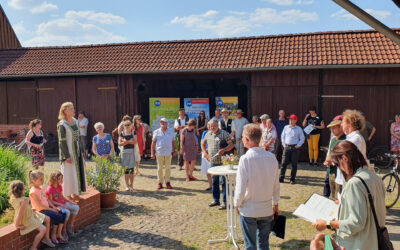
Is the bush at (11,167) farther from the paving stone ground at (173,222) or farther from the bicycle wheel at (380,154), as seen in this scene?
the bicycle wheel at (380,154)

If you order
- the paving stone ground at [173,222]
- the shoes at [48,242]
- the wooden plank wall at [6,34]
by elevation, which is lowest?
the paving stone ground at [173,222]

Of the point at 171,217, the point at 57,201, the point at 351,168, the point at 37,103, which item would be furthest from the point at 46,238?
the point at 37,103

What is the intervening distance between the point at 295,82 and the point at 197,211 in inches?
279

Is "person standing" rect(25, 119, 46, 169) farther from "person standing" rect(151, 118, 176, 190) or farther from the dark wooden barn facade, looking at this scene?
the dark wooden barn facade

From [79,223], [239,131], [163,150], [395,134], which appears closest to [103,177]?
[79,223]

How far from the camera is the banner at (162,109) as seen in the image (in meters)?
15.0

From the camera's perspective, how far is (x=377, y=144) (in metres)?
12.0

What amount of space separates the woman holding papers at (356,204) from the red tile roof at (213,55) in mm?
9786

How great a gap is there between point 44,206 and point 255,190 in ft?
10.5

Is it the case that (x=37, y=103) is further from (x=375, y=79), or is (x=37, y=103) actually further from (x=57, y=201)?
(x=375, y=79)

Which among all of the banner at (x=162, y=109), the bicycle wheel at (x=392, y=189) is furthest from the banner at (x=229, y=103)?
the bicycle wheel at (x=392, y=189)

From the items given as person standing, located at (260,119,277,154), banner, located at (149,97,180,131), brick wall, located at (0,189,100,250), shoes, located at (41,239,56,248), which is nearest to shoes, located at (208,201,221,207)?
brick wall, located at (0,189,100,250)

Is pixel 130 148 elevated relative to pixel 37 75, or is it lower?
lower

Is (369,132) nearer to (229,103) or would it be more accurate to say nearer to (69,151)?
(229,103)
